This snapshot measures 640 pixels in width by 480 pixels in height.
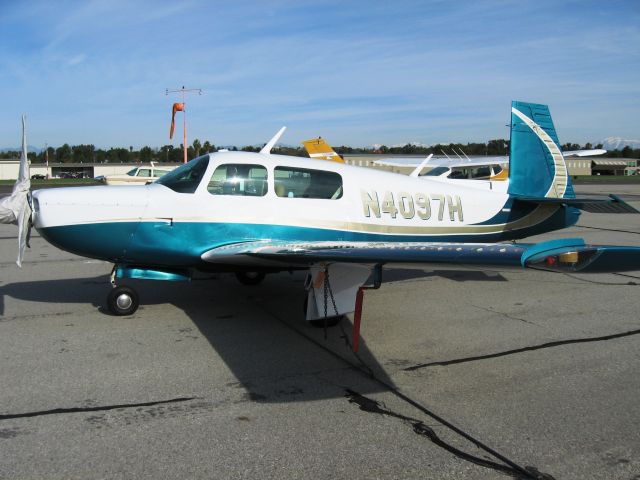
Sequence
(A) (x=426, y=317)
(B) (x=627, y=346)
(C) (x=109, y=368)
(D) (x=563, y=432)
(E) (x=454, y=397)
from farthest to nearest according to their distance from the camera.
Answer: (A) (x=426, y=317)
(B) (x=627, y=346)
(C) (x=109, y=368)
(E) (x=454, y=397)
(D) (x=563, y=432)

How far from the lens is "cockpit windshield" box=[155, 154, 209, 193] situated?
645cm

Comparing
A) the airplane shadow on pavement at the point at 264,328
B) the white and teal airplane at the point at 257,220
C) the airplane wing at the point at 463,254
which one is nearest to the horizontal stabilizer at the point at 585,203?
the white and teal airplane at the point at 257,220

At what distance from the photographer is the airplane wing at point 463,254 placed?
10.8 ft

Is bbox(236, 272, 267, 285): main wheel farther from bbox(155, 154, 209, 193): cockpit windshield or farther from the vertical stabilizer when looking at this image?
the vertical stabilizer

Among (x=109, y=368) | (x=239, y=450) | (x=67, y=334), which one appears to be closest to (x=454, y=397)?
(x=239, y=450)

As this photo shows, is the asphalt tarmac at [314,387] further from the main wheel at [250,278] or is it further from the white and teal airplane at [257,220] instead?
the white and teal airplane at [257,220]

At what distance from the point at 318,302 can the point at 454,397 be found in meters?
1.91

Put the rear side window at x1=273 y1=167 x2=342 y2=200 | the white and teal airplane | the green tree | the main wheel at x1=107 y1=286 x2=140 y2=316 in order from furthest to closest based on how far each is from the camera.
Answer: the green tree, the rear side window at x1=273 y1=167 x2=342 y2=200, the main wheel at x1=107 y1=286 x2=140 y2=316, the white and teal airplane

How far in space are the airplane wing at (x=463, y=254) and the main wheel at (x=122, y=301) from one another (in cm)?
104

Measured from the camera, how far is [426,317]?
264 inches

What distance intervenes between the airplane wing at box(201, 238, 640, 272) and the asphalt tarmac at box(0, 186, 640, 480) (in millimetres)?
237

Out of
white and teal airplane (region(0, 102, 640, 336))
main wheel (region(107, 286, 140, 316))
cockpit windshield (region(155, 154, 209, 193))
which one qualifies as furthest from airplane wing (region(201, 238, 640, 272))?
main wheel (region(107, 286, 140, 316))

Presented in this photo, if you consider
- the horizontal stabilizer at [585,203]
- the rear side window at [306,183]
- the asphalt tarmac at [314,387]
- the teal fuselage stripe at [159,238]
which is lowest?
the asphalt tarmac at [314,387]

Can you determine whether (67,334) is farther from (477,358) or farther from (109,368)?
(477,358)
